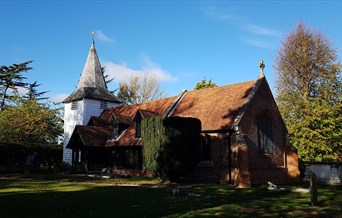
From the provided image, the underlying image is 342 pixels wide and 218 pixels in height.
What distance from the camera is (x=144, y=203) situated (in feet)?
47.5

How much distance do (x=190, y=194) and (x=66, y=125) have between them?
26091 mm

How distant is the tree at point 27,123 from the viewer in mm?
39125

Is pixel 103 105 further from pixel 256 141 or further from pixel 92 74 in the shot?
pixel 256 141

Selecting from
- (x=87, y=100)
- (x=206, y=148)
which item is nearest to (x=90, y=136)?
(x=87, y=100)

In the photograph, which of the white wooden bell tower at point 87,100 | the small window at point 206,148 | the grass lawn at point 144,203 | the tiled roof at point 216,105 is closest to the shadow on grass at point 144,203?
the grass lawn at point 144,203

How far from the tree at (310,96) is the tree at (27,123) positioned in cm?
2881

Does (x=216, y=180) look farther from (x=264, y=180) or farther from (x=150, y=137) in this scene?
(x=150, y=137)

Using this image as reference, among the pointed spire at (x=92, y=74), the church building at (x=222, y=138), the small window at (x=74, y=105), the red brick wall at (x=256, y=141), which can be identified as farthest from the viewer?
the pointed spire at (x=92, y=74)

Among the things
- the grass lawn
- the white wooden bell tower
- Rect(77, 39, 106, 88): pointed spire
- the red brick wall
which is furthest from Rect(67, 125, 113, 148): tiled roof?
the red brick wall

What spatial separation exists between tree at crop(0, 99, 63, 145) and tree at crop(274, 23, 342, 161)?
28810mm

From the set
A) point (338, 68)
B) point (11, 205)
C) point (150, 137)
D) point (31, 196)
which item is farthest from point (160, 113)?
point (338, 68)

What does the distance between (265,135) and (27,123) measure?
28.4 meters

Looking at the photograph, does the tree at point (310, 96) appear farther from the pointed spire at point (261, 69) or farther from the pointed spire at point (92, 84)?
the pointed spire at point (92, 84)

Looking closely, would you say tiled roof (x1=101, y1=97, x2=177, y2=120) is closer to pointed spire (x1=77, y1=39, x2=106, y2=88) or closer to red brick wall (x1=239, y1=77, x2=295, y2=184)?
pointed spire (x1=77, y1=39, x2=106, y2=88)
